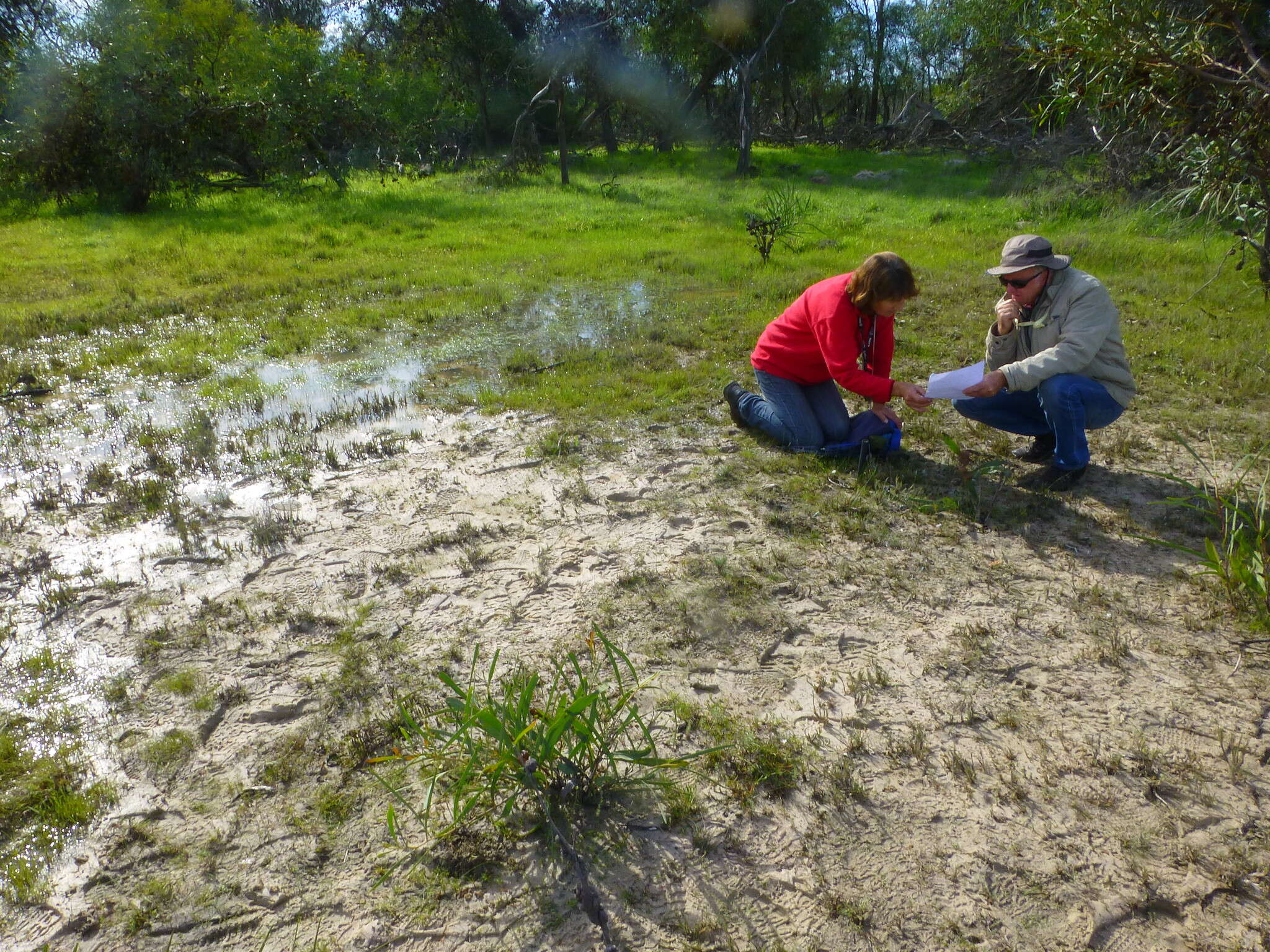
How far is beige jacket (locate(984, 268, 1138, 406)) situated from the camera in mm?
4363

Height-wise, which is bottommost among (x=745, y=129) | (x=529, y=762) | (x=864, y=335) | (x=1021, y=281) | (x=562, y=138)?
(x=529, y=762)

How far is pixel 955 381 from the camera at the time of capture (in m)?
4.47

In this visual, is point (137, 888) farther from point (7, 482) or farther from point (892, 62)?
point (892, 62)

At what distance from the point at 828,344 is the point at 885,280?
0.48 meters

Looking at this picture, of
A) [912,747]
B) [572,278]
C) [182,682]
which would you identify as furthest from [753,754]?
[572,278]

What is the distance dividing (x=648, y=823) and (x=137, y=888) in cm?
153

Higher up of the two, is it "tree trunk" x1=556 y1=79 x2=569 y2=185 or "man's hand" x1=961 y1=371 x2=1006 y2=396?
"tree trunk" x1=556 y1=79 x2=569 y2=185

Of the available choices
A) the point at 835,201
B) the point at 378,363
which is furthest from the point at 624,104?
the point at 378,363

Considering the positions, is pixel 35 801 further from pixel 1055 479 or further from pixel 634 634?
pixel 1055 479

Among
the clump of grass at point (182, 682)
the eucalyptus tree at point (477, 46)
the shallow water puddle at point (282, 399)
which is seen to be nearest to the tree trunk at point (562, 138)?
the eucalyptus tree at point (477, 46)

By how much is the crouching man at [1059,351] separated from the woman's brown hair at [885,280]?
19.6 inches

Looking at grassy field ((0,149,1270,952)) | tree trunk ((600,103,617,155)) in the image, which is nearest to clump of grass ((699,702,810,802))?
grassy field ((0,149,1270,952))

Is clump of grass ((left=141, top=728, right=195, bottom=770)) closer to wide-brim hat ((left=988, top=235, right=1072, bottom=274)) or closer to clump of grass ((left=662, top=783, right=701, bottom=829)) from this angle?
clump of grass ((left=662, top=783, right=701, bottom=829))

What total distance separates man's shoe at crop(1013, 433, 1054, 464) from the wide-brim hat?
112 centimetres
